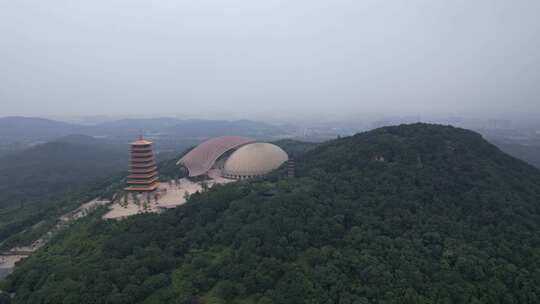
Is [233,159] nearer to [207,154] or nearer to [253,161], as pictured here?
[253,161]

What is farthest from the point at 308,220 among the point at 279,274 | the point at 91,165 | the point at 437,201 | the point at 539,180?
the point at 91,165

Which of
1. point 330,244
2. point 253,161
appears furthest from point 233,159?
point 330,244

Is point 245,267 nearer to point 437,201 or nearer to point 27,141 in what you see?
point 437,201

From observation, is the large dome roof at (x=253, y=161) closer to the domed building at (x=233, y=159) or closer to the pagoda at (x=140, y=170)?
the domed building at (x=233, y=159)

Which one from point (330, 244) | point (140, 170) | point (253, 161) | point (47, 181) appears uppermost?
point (253, 161)

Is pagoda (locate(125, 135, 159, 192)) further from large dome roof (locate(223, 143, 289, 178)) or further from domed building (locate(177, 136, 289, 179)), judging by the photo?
large dome roof (locate(223, 143, 289, 178))

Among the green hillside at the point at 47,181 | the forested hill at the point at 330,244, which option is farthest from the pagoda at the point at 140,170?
the green hillside at the point at 47,181

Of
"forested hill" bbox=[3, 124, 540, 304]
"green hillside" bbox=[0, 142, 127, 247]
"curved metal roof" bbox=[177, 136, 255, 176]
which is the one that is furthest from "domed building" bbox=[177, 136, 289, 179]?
"green hillside" bbox=[0, 142, 127, 247]
